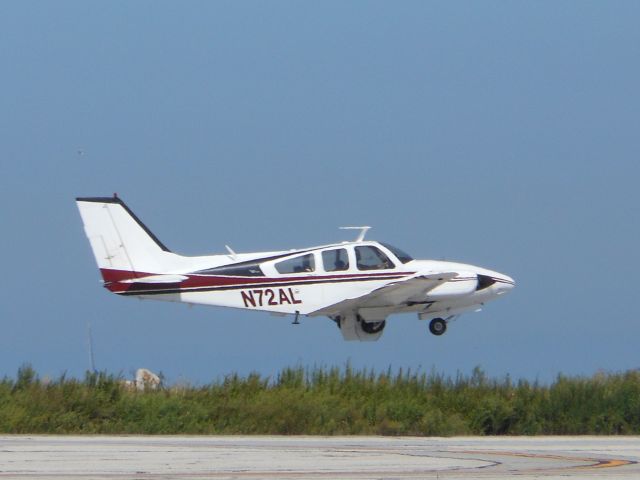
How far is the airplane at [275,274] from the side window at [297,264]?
25mm

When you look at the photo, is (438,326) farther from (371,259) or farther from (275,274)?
(275,274)

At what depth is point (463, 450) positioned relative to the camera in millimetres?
18484

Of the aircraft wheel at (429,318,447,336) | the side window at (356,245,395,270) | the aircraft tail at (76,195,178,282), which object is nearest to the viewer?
the aircraft tail at (76,195,178,282)

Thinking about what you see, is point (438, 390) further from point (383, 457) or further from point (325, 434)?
point (383, 457)

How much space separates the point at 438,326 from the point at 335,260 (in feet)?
11.0

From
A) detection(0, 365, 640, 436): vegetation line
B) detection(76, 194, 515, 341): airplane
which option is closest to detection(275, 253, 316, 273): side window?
detection(76, 194, 515, 341): airplane

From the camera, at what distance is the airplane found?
34.3 m

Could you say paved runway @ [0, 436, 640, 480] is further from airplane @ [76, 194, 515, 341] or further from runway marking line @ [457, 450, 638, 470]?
airplane @ [76, 194, 515, 341]

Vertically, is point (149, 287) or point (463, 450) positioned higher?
point (149, 287)

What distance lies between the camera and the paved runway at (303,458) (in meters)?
14.1

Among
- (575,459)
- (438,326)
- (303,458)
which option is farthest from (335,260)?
(303,458)

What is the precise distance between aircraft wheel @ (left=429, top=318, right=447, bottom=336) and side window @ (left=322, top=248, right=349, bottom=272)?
2.85m

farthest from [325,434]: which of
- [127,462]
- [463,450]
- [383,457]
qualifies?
[127,462]

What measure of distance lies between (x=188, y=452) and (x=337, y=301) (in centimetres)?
1830
